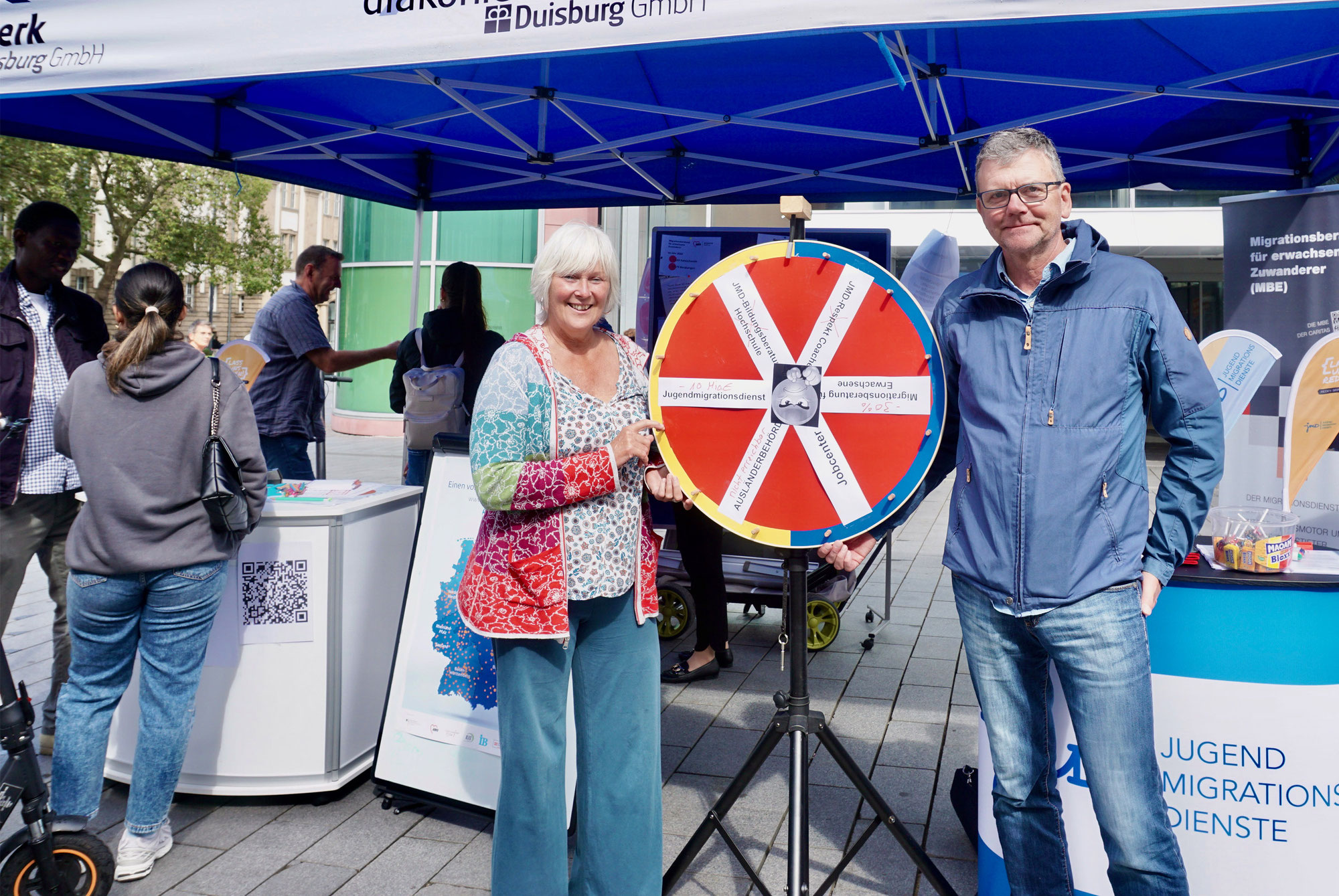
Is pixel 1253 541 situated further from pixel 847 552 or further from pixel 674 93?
pixel 674 93

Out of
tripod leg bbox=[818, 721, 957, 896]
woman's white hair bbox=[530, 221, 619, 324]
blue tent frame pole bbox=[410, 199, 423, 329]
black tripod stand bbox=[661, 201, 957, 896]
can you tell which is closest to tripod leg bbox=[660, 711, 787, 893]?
black tripod stand bbox=[661, 201, 957, 896]

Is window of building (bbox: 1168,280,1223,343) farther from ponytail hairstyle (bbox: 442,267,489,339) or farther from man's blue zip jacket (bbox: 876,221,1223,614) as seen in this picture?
man's blue zip jacket (bbox: 876,221,1223,614)

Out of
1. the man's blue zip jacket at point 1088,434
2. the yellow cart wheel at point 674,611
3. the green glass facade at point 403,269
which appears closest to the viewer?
the man's blue zip jacket at point 1088,434

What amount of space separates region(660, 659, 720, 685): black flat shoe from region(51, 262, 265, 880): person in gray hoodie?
7.58ft

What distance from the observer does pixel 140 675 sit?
3.01 m

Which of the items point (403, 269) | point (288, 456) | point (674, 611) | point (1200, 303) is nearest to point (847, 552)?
point (288, 456)

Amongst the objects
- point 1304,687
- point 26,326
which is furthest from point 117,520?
point 1304,687

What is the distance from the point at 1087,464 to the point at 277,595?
2622 mm

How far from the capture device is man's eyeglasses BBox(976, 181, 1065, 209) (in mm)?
2023

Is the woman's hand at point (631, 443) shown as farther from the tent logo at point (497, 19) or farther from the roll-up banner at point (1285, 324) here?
the roll-up banner at point (1285, 324)

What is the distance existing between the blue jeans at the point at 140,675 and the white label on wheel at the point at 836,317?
1.92 meters

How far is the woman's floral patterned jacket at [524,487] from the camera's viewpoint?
7.36 feet

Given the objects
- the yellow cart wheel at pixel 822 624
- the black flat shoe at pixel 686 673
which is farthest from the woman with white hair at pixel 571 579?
the yellow cart wheel at pixel 822 624

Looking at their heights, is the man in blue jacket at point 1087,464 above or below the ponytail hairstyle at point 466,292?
below
